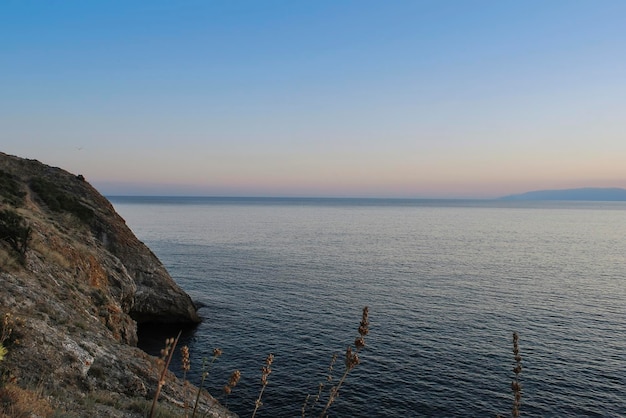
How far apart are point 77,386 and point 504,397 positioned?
29164 millimetres

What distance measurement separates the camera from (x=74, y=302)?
25.6 m

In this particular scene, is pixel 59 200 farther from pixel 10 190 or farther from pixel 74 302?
pixel 74 302

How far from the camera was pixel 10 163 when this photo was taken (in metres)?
58.3

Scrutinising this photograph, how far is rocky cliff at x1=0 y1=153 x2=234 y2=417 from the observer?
47.8 ft

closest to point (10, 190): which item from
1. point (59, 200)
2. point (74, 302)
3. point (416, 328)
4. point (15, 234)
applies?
point (59, 200)

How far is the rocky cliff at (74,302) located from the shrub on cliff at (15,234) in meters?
0.07

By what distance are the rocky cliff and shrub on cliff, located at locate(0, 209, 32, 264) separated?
0.22 feet

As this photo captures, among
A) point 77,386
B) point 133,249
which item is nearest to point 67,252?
point 133,249

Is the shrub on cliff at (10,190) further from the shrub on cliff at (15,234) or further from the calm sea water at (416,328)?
the calm sea water at (416,328)

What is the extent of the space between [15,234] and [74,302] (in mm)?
6536

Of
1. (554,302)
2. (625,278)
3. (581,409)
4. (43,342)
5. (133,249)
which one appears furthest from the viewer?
(625,278)

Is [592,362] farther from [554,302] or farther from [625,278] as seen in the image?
[625,278]

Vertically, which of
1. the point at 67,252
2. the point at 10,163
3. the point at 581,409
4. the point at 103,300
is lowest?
the point at 581,409

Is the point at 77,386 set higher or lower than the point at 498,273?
higher
